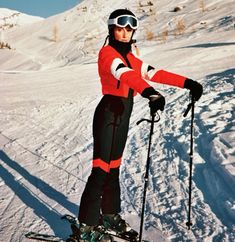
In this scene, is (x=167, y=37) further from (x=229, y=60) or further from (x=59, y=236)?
(x=59, y=236)

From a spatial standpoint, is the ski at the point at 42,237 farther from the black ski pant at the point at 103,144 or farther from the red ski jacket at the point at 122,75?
the red ski jacket at the point at 122,75

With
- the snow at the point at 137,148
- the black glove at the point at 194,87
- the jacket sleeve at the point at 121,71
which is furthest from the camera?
the snow at the point at 137,148

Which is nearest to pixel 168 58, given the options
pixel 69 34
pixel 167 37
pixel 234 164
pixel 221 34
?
pixel 221 34

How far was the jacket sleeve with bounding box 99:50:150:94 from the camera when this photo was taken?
2980mm

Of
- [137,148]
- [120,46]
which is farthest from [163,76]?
[137,148]

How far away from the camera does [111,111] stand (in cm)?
343

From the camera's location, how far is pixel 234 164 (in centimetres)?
444

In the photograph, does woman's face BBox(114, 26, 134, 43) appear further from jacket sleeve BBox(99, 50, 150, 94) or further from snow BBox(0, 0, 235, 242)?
snow BBox(0, 0, 235, 242)

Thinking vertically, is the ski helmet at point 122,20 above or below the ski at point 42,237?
above

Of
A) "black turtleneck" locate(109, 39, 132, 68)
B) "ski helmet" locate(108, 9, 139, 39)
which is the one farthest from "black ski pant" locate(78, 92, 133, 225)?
"ski helmet" locate(108, 9, 139, 39)

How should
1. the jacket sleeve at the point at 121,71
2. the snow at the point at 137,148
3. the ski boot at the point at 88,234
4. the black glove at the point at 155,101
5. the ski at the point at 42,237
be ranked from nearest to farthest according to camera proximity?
the black glove at the point at 155,101, the jacket sleeve at the point at 121,71, the ski boot at the point at 88,234, the ski at the point at 42,237, the snow at the point at 137,148

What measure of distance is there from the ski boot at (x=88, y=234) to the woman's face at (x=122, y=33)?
1675 mm

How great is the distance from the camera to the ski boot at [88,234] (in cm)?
352

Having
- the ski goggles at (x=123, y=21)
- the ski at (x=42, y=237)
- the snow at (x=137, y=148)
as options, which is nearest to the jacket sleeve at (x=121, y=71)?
the ski goggles at (x=123, y=21)
